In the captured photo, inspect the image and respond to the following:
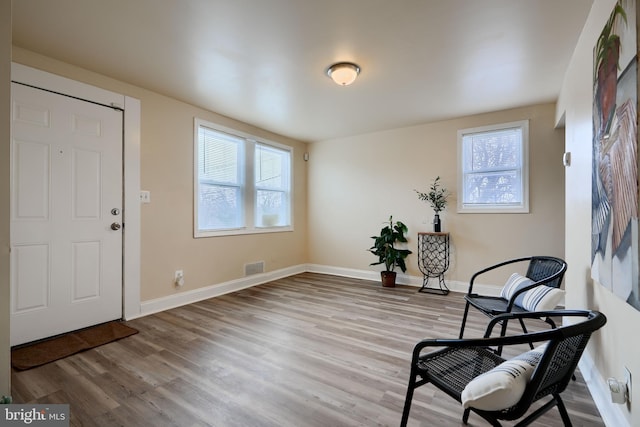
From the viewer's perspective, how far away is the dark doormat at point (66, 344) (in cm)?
214

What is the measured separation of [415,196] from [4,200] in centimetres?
425

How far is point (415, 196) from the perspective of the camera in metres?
4.46

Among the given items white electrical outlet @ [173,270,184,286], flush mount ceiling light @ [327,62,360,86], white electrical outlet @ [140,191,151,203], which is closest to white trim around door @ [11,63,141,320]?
white electrical outlet @ [140,191,151,203]

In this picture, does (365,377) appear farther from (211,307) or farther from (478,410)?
(211,307)

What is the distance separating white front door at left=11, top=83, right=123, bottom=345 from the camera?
2375 mm

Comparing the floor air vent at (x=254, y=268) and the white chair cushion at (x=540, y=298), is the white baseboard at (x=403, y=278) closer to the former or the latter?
the floor air vent at (x=254, y=268)

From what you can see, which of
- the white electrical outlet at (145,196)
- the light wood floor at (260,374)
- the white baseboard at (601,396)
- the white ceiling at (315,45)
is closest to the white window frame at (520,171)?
the white ceiling at (315,45)

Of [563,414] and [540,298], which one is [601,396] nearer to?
[540,298]

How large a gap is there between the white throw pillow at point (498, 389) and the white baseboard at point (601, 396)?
28.4 inches

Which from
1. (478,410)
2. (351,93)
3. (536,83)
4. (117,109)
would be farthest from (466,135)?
(117,109)

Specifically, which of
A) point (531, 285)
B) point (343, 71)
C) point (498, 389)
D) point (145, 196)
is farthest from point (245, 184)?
point (498, 389)

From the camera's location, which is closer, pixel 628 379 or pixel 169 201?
pixel 628 379

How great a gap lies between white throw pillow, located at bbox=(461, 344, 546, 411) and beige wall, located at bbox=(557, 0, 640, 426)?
1.85 feet

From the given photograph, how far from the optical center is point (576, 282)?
7.16ft
